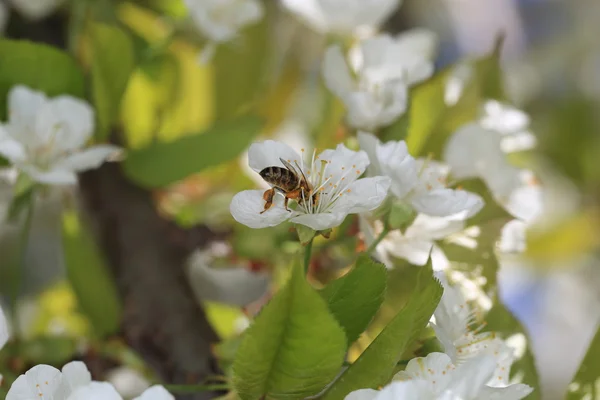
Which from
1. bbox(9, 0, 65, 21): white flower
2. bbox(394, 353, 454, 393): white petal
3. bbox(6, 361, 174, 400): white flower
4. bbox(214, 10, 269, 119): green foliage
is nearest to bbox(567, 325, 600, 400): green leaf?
bbox(394, 353, 454, 393): white petal

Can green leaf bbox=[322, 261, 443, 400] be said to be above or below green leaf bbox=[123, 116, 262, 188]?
below

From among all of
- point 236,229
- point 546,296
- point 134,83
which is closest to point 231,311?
point 236,229

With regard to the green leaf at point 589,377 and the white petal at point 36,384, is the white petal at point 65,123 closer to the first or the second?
the white petal at point 36,384

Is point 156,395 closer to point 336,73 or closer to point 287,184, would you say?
point 287,184

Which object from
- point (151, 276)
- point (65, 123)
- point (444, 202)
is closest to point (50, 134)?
point (65, 123)

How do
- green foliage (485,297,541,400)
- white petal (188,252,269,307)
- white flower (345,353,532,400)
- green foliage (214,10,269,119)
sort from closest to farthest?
white flower (345,353,532,400) < green foliage (485,297,541,400) < white petal (188,252,269,307) < green foliage (214,10,269,119)

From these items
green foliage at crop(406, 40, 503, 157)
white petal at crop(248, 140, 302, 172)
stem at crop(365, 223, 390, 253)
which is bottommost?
stem at crop(365, 223, 390, 253)

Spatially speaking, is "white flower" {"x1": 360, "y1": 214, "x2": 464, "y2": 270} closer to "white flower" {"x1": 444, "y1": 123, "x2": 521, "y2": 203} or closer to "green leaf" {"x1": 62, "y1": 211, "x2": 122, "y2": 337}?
"white flower" {"x1": 444, "y1": 123, "x2": 521, "y2": 203}
